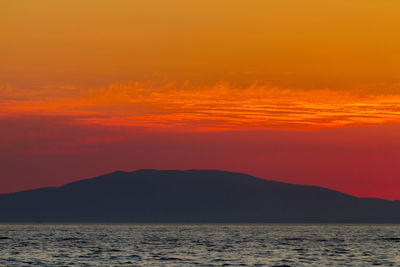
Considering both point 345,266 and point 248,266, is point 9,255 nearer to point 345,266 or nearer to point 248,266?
point 248,266

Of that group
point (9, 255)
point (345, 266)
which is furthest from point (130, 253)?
point (345, 266)

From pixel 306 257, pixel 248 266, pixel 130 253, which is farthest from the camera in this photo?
pixel 130 253

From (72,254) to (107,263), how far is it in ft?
61.9

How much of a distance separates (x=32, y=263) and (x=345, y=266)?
33860 mm

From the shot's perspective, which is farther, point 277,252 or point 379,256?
point 277,252

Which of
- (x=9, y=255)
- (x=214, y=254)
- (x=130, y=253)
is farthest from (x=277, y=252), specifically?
(x=9, y=255)

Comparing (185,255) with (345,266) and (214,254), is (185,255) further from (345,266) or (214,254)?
(345,266)

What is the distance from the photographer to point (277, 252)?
364ft

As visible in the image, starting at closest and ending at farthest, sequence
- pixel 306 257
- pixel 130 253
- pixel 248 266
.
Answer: pixel 248 266
pixel 306 257
pixel 130 253

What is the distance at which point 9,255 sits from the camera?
103m

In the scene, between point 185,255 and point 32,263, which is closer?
point 32,263

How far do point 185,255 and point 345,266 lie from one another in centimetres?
2353

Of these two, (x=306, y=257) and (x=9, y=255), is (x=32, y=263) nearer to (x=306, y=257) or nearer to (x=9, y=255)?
(x=9, y=255)

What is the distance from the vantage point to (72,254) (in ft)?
347
